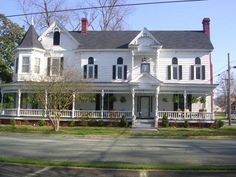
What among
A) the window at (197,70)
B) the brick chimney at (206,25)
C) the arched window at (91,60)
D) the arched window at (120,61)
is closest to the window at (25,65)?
the arched window at (91,60)

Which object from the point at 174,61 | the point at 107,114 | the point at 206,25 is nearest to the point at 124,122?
the point at 107,114

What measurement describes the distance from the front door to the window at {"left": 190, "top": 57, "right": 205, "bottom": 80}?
17.2ft

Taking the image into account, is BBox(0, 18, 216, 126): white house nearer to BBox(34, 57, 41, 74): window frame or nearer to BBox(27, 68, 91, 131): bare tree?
BBox(34, 57, 41, 74): window frame

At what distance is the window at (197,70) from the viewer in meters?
37.5

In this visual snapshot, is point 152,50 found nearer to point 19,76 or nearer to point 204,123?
point 204,123

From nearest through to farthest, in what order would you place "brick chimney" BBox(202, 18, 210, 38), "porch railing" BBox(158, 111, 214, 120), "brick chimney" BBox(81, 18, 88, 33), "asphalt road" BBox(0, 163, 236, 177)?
1. "asphalt road" BBox(0, 163, 236, 177)
2. "porch railing" BBox(158, 111, 214, 120)
3. "brick chimney" BBox(202, 18, 210, 38)
4. "brick chimney" BBox(81, 18, 88, 33)

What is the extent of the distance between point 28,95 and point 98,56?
8.63m

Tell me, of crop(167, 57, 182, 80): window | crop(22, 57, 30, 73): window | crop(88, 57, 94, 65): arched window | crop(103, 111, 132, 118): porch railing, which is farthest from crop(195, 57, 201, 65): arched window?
crop(22, 57, 30, 73): window

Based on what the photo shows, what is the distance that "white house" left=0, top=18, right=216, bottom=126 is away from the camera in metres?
35.9

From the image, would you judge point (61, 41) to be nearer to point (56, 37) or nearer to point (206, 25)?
point (56, 37)

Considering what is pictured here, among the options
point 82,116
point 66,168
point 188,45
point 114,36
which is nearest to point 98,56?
point 114,36

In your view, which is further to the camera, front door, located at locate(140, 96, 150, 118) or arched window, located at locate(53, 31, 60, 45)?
arched window, located at locate(53, 31, 60, 45)

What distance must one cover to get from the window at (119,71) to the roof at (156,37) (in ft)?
6.10

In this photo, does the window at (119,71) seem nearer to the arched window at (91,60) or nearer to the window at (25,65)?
the arched window at (91,60)
